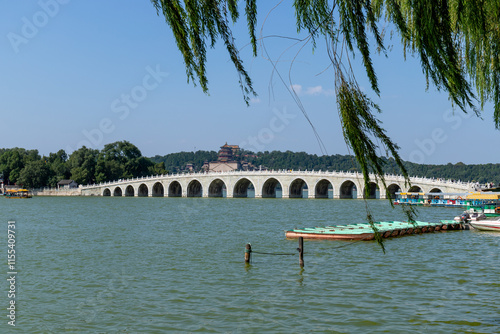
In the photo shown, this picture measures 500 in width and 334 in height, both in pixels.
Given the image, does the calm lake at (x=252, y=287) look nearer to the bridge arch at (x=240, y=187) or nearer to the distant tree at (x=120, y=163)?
the bridge arch at (x=240, y=187)

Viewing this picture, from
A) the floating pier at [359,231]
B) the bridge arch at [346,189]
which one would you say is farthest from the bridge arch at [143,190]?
the floating pier at [359,231]

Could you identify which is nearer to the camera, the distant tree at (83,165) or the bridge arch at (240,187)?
the bridge arch at (240,187)

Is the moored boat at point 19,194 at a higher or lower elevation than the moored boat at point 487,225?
higher

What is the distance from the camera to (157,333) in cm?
922

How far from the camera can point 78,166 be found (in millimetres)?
97125

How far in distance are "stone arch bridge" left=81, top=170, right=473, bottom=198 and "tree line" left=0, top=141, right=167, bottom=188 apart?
5072mm

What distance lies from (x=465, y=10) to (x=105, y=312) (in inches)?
350

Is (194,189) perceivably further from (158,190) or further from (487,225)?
(487,225)

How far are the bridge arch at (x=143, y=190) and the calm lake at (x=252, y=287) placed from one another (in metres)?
68.1

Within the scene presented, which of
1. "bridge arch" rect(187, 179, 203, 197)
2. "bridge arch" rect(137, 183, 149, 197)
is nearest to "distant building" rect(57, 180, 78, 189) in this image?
"bridge arch" rect(137, 183, 149, 197)

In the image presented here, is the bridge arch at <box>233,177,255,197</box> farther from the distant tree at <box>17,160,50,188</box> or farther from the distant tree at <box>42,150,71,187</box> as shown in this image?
the distant tree at <box>17,160,50,188</box>

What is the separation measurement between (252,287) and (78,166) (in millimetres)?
90658

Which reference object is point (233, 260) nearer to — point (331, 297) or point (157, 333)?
point (331, 297)

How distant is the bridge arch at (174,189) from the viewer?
86250 millimetres
